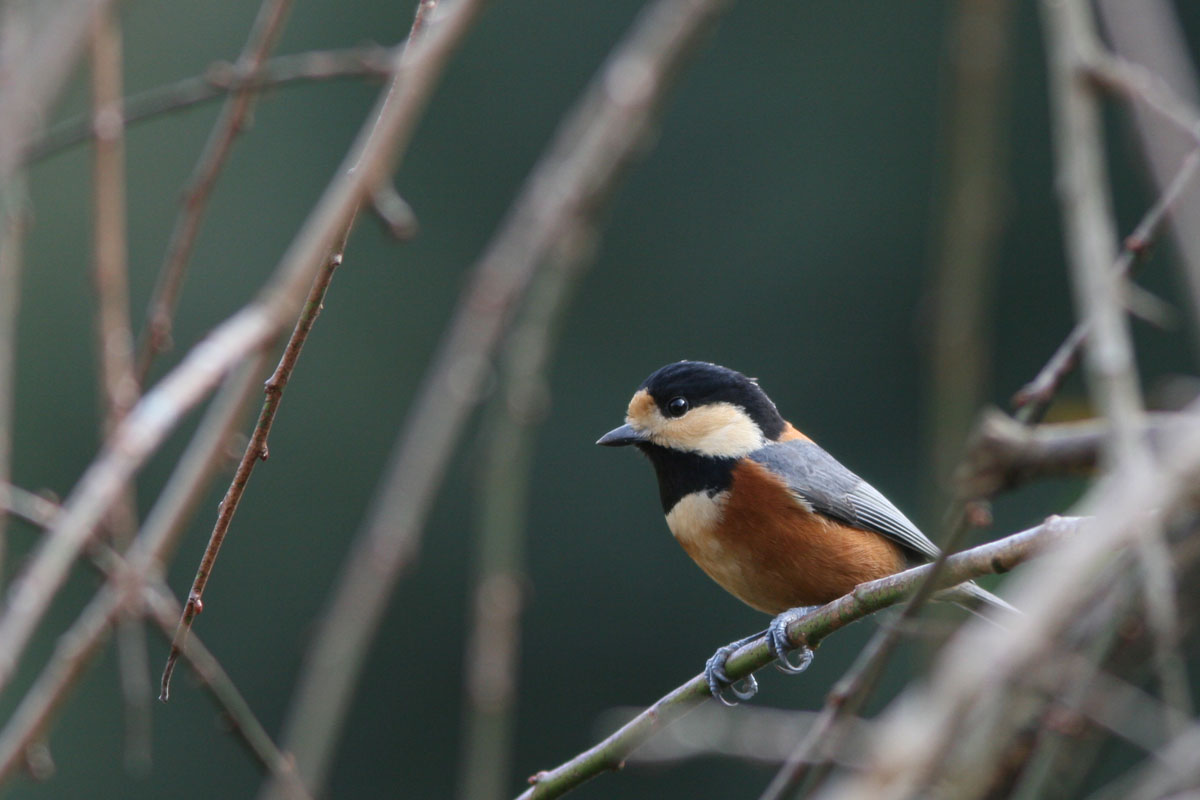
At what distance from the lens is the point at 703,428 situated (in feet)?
14.6

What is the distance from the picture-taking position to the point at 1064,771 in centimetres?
200

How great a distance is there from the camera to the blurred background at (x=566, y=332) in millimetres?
10641

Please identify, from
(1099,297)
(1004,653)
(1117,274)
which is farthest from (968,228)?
(1004,653)

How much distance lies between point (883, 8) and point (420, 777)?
7.55 metres

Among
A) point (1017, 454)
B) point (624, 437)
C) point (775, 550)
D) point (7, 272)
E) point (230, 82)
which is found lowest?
point (775, 550)

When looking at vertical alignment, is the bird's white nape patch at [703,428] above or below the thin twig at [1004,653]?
above

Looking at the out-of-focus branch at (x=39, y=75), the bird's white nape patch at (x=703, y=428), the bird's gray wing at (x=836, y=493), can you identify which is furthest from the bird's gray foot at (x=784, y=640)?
the out-of-focus branch at (x=39, y=75)

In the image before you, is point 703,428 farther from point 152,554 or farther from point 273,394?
point 152,554

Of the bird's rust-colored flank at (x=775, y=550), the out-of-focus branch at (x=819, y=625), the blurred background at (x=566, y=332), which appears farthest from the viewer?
the blurred background at (x=566, y=332)

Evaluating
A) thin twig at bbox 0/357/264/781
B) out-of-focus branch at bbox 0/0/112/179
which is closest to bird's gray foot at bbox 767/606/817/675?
thin twig at bbox 0/357/264/781

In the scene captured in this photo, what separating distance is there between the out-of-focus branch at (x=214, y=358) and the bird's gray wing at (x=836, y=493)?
2409 millimetres

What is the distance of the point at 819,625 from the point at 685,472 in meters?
1.35

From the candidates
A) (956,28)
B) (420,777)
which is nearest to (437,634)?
(420,777)

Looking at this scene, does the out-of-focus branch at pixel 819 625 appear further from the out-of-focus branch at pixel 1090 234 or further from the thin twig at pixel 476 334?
the thin twig at pixel 476 334
